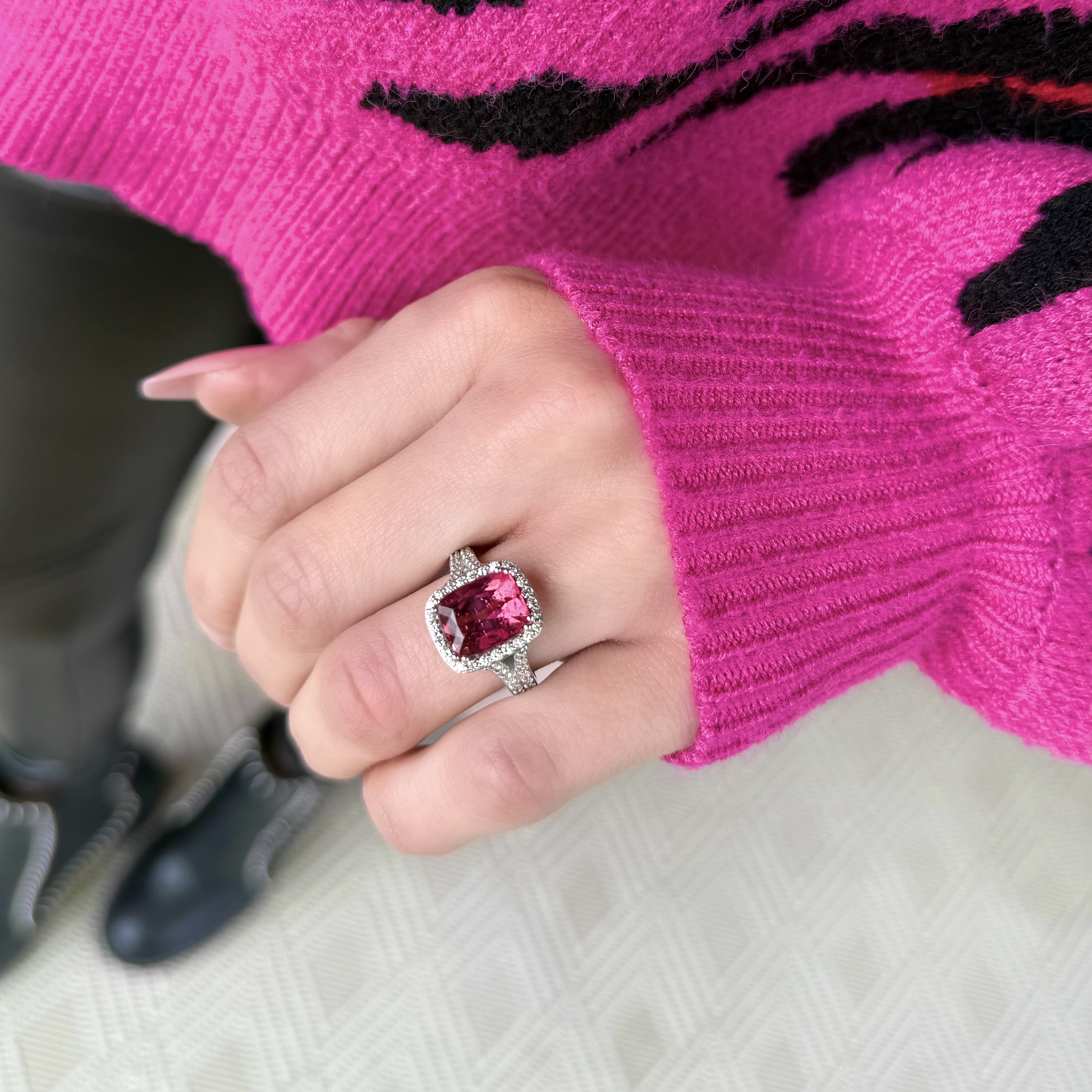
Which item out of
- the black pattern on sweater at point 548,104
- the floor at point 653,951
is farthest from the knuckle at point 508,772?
the floor at point 653,951

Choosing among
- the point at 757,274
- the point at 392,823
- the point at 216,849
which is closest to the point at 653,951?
the point at 216,849

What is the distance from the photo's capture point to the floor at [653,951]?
77 cm

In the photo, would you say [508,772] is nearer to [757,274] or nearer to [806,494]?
[806,494]

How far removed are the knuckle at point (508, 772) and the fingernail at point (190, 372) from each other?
0.74 ft

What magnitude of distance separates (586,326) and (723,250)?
0.18 meters

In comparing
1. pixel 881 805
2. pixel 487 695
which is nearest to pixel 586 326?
pixel 487 695

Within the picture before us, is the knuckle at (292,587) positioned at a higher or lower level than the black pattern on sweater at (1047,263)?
lower

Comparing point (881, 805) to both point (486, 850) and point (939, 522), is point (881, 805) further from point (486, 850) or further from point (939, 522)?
point (939, 522)

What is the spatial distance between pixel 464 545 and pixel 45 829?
0.70 m

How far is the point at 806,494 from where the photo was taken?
364 millimetres

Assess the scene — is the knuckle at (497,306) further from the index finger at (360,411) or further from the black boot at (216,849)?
the black boot at (216,849)

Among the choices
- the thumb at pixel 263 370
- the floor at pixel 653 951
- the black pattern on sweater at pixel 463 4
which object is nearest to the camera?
the black pattern on sweater at pixel 463 4

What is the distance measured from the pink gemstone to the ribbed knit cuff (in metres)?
0.07

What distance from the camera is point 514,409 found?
34cm
